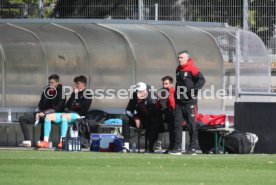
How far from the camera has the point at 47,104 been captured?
23750 mm

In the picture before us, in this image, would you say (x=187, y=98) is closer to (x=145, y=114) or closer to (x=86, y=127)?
(x=145, y=114)

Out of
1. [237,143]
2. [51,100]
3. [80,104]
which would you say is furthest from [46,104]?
[237,143]

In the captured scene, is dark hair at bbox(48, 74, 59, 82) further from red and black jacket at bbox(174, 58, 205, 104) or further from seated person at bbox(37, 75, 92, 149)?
red and black jacket at bbox(174, 58, 205, 104)

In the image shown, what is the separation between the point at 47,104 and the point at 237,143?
468cm

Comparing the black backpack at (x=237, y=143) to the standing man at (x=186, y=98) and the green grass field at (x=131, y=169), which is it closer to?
the standing man at (x=186, y=98)

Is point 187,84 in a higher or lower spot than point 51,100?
higher

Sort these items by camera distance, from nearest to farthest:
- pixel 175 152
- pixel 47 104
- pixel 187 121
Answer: pixel 175 152 → pixel 187 121 → pixel 47 104

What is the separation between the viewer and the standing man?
20.6m

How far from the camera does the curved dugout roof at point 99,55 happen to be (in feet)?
81.3

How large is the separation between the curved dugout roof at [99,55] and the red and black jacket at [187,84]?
382 cm

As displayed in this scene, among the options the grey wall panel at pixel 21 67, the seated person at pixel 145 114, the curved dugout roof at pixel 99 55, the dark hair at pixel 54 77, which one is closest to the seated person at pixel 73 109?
the dark hair at pixel 54 77

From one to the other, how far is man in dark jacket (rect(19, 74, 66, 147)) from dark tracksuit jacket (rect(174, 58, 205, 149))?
12.1 feet

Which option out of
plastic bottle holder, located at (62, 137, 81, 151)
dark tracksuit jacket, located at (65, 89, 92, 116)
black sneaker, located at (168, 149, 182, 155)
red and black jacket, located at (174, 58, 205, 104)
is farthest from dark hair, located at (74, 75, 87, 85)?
black sneaker, located at (168, 149, 182, 155)

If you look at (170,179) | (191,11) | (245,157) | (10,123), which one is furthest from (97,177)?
(191,11)
